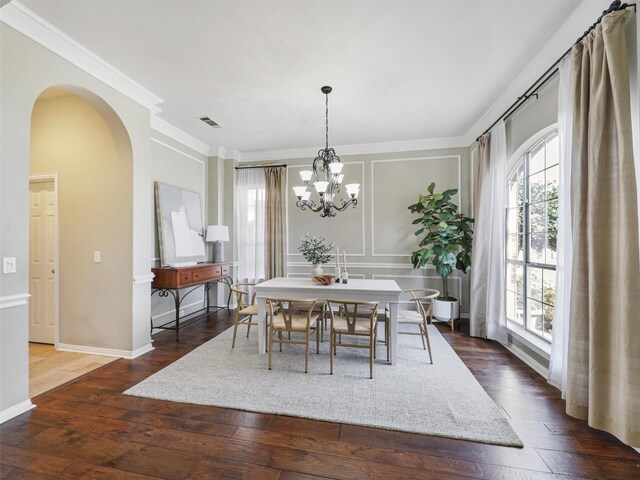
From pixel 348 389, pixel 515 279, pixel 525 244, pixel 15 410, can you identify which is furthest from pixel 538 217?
pixel 15 410

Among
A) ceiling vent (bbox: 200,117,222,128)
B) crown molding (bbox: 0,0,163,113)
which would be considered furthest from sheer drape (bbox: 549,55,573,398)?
crown molding (bbox: 0,0,163,113)

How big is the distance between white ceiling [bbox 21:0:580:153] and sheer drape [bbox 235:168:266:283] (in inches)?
63.5

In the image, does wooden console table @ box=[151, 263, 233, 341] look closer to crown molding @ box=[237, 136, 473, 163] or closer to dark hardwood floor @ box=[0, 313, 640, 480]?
dark hardwood floor @ box=[0, 313, 640, 480]

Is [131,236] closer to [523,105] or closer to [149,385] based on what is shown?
[149,385]

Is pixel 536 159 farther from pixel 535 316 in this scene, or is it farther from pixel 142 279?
pixel 142 279

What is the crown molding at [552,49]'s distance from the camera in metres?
2.05

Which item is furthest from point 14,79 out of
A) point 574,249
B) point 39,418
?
point 574,249

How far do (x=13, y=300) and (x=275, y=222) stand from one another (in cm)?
356

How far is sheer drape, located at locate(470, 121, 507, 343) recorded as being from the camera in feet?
11.5

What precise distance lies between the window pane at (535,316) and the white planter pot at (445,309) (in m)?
1.16

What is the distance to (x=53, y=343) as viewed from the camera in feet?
11.6

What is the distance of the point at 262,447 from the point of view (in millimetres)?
1840

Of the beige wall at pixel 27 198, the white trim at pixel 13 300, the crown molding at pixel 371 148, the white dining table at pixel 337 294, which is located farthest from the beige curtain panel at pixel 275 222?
the white trim at pixel 13 300

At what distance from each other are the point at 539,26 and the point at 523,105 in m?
0.97
